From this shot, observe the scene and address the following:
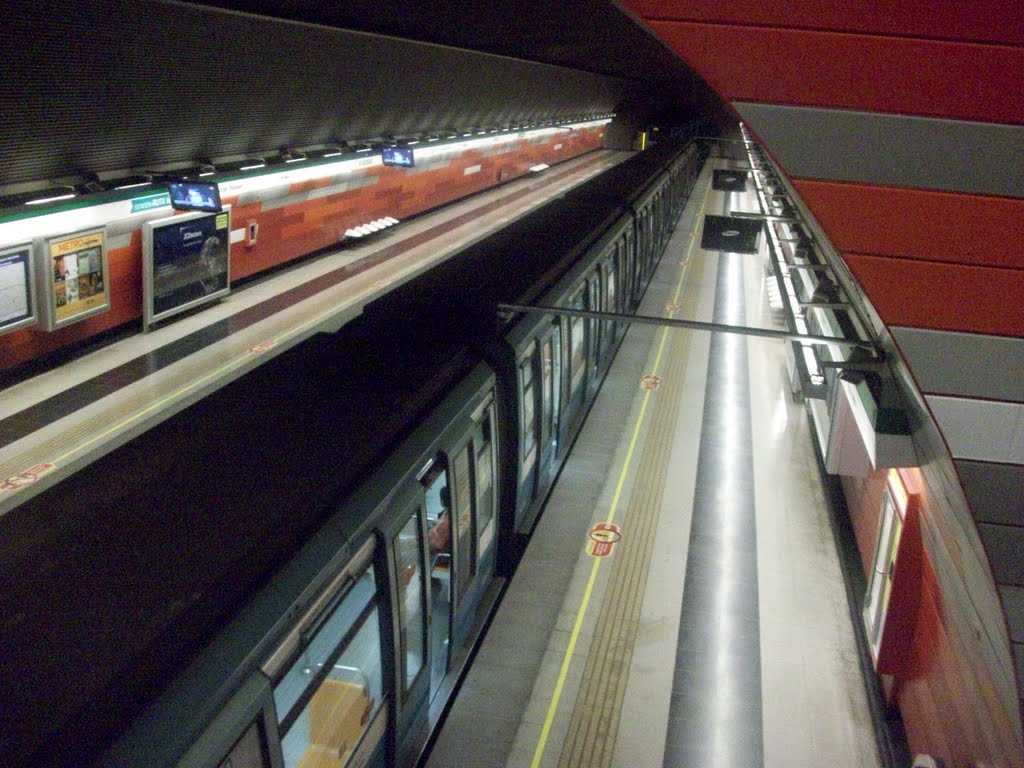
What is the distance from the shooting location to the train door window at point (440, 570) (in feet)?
13.1

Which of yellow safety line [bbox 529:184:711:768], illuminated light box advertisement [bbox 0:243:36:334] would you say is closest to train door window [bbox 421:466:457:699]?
yellow safety line [bbox 529:184:711:768]

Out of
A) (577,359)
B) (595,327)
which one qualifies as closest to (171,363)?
(595,327)

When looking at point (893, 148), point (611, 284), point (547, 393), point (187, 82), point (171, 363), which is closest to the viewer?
point (893, 148)

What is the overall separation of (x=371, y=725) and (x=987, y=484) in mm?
2741

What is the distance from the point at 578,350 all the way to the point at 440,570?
11.6ft

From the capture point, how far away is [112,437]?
806cm

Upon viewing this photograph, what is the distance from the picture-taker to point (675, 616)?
5699 millimetres

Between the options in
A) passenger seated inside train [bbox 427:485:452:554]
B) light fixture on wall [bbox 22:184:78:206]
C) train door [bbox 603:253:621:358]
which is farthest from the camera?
train door [bbox 603:253:621:358]

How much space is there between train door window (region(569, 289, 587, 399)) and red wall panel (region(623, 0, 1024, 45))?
12.8ft

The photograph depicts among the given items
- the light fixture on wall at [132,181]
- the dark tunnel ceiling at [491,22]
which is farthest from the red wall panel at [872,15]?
the light fixture on wall at [132,181]

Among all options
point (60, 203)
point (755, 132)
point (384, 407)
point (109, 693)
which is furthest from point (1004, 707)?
point (60, 203)

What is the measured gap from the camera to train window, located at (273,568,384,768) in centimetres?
266

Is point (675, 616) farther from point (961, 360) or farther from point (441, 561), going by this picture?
point (961, 360)

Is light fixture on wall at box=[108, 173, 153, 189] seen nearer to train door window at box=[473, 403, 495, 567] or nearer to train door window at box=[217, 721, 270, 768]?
train door window at box=[473, 403, 495, 567]
